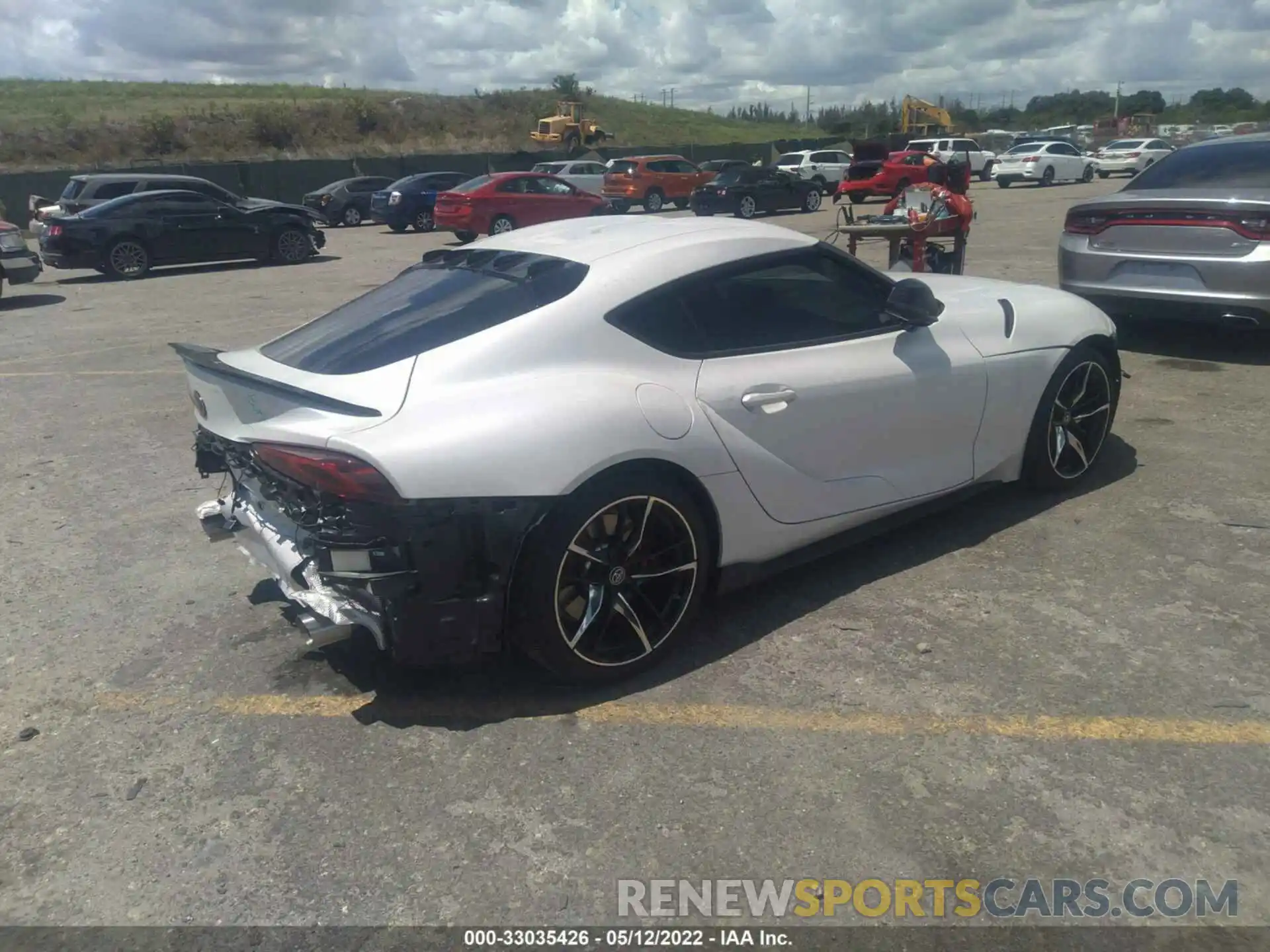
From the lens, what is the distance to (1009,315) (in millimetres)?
4512

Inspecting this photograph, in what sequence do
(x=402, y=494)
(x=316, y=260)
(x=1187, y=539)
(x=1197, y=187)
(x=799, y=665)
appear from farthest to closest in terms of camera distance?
(x=316, y=260), (x=1197, y=187), (x=1187, y=539), (x=799, y=665), (x=402, y=494)

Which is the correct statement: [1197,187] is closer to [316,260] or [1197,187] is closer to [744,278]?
[744,278]

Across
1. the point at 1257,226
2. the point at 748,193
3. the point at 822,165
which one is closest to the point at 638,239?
the point at 1257,226

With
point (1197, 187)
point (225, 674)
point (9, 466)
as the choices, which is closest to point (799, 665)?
point (225, 674)

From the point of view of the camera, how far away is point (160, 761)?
300 cm

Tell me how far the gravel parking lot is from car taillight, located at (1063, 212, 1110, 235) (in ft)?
10.6

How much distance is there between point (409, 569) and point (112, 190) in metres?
19.1

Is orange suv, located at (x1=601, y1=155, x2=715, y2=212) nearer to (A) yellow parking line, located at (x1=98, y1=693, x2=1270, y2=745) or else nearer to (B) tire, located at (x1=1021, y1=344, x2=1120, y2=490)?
(B) tire, located at (x1=1021, y1=344, x2=1120, y2=490)

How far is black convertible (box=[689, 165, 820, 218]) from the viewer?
82.7ft

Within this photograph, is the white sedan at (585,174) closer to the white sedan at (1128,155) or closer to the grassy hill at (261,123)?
the white sedan at (1128,155)

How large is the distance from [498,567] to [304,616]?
26.6 inches

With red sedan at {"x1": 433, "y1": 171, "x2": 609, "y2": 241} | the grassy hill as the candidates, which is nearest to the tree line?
the grassy hill

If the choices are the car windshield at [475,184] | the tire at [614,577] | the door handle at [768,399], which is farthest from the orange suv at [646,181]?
the tire at [614,577]

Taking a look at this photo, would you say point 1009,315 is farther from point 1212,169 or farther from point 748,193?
point 748,193
